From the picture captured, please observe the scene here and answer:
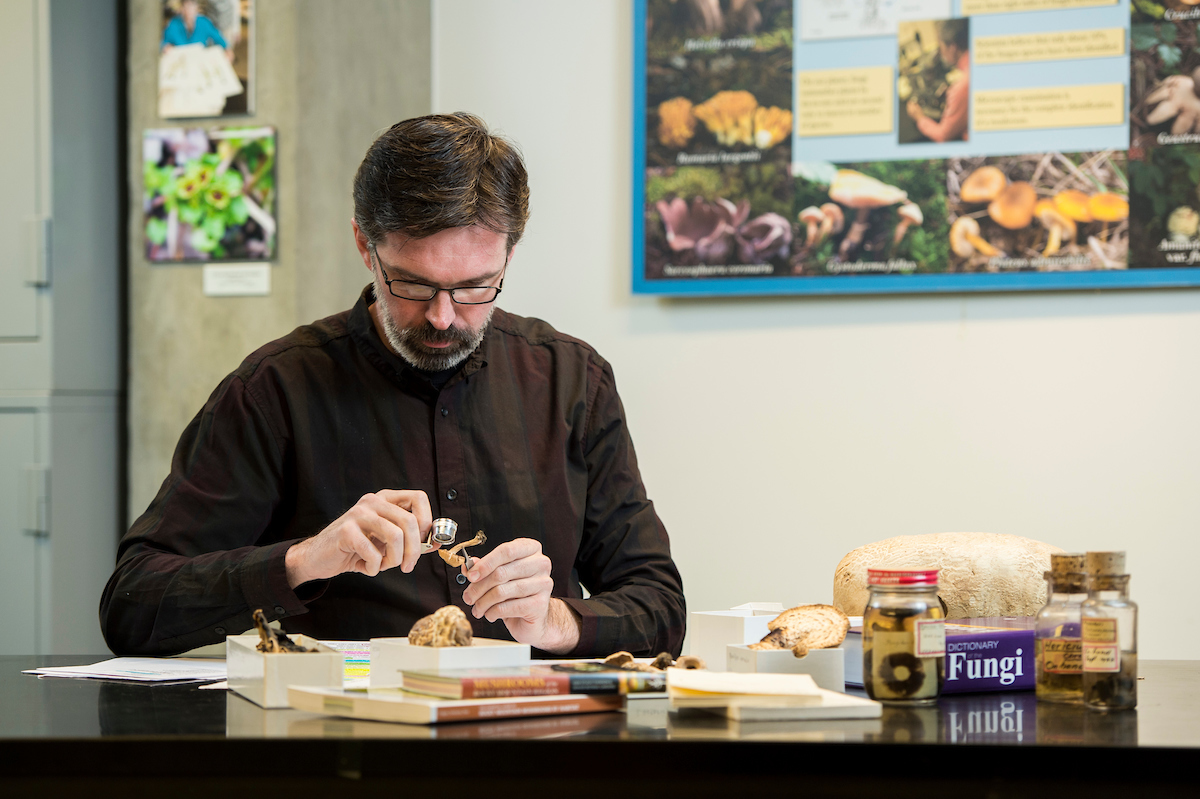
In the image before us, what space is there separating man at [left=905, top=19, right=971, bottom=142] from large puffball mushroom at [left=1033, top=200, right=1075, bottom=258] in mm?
235

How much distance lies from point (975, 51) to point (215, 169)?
173 cm

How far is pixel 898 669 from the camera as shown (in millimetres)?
1058

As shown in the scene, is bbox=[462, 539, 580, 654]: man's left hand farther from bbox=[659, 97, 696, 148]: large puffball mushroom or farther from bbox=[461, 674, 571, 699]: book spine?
bbox=[659, 97, 696, 148]: large puffball mushroom

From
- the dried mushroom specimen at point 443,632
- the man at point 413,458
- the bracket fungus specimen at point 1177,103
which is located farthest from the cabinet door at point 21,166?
the bracket fungus specimen at point 1177,103

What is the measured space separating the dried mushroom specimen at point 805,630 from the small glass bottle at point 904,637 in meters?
0.06

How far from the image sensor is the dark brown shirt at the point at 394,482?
5.33 feet

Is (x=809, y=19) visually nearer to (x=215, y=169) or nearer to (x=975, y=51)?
(x=975, y=51)

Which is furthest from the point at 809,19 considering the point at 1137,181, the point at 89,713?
the point at 89,713

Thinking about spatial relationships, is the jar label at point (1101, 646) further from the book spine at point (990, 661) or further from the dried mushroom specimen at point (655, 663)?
the dried mushroom specimen at point (655, 663)

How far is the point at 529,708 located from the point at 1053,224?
1.98m

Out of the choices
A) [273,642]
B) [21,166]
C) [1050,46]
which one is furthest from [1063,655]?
[21,166]

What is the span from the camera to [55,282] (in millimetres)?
2547

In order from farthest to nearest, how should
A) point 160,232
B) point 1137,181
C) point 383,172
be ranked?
point 160,232 < point 1137,181 < point 383,172

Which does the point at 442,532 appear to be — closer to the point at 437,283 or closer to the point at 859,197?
the point at 437,283
